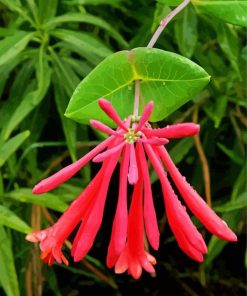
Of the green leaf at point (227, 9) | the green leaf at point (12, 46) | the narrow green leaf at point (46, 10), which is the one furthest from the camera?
the narrow green leaf at point (46, 10)

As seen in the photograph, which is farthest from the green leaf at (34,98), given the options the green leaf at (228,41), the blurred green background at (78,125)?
the green leaf at (228,41)

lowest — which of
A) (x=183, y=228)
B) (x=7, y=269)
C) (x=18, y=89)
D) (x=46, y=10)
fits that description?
(x=7, y=269)

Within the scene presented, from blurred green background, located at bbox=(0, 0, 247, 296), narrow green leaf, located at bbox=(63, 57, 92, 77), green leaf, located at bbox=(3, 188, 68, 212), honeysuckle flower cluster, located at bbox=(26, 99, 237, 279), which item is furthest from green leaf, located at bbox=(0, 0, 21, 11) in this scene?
honeysuckle flower cluster, located at bbox=(26, 99, 237, 279)

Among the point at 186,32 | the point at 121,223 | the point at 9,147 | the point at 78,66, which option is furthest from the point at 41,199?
the point at 121,223

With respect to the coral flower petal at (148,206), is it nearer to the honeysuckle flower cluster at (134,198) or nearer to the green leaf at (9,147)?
the honeysuckle flower cluster at (134,198)

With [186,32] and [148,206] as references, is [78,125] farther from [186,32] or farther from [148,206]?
[148,206]

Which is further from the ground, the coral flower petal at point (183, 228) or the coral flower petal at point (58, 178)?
the coral flower petal at point (58, 178)

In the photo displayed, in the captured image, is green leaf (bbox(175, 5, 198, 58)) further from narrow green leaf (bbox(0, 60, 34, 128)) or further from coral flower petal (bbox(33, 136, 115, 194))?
coral flower petal (bbox(33, 136, 115, 194))
